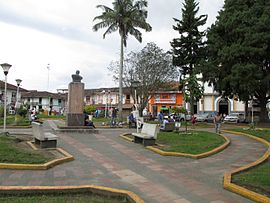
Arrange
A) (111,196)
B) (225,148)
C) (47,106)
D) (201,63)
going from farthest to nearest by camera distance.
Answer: (47,106), (201,63), (225,148), (111,196)

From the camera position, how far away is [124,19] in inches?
1144

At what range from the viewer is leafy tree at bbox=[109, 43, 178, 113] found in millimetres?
36812

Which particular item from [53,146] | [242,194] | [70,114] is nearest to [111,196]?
[242,194]

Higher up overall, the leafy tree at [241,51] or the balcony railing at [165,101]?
the leafy tree at [241,51]

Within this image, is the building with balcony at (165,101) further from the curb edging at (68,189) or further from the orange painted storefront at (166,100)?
the curb edging at (68,189)

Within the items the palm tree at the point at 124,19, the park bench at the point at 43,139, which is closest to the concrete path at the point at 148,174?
the park bench at the point at 43,139

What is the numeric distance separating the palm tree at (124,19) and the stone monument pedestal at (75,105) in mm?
10322

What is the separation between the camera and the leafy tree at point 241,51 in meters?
27.2

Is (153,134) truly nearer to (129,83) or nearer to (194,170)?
(194,170)

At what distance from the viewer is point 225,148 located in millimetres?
12586

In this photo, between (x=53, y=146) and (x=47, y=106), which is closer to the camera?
(x=53, y=146)

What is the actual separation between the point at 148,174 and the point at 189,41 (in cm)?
2910

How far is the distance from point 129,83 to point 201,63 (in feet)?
33.7

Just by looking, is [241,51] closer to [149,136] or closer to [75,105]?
[75,105]
